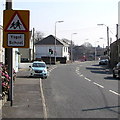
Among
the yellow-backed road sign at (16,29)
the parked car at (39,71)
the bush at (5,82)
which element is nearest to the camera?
the yellow-backed road sign at (16,29)

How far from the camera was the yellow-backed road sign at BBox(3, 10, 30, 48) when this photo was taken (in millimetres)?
10477

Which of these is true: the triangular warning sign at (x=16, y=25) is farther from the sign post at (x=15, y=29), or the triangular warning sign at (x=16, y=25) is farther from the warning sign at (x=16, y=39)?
the warning sign at (x=16, y=39)

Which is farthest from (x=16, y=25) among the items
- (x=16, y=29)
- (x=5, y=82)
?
(x=5, y=82)

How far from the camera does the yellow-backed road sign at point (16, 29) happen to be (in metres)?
10.5

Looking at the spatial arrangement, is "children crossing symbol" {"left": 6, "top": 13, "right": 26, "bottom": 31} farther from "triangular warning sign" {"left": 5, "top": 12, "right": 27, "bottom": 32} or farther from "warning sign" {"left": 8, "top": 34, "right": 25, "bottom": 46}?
"warning sign" {"left": 8, "top": 34, "right": 25, "bottom": 46}

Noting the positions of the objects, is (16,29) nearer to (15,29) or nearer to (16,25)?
(15,29)

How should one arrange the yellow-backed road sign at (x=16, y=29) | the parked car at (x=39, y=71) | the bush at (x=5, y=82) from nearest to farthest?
the yellow-backed road sign at (x=16, y=29), the bush at (x=5, y=82), the parked car at (x=39, y=71)

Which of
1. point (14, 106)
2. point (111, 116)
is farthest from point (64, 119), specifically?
point (14, 106)

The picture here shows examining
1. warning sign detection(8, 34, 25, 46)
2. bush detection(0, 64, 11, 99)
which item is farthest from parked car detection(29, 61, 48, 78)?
A: warning sign detection(8, 34, 25, 46)

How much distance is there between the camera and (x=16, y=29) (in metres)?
10.6

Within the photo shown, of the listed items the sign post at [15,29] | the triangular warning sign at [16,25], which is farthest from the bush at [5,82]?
the triangular warning sign at [16,25]

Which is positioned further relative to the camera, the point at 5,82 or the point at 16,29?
the point at 5,82

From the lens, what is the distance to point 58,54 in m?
104

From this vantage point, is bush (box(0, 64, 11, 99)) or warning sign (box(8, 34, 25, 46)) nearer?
warning sign (box(8, 34, 25, 46))
